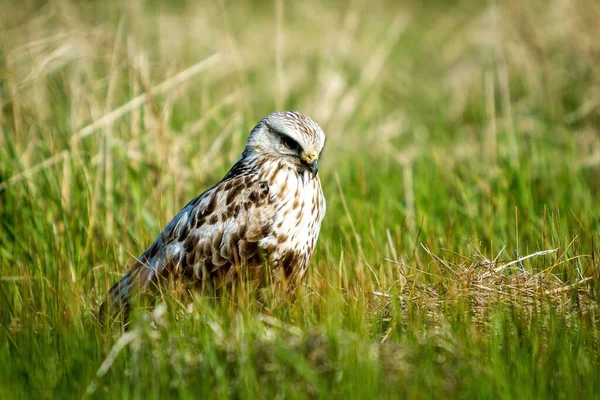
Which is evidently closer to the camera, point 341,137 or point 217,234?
point 217,234

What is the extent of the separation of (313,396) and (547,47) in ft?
22.7

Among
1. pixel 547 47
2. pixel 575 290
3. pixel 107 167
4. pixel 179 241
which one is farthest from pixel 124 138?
pixel 547 47

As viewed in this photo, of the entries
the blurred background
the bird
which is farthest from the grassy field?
the bird

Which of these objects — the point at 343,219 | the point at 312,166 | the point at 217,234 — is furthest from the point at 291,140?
the point at 343,219

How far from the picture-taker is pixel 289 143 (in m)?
4.51

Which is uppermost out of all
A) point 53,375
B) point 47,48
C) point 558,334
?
point 47,48

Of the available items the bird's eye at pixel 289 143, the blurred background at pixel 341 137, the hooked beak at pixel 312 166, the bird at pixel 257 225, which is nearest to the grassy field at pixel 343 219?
the blurred background at pixel 341 137

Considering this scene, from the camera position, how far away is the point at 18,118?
20.2ft

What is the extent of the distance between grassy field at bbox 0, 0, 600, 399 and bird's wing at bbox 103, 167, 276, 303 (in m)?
0.25

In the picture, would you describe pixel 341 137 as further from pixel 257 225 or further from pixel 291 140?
pixel 257 225

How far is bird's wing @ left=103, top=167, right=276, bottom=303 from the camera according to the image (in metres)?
4.37

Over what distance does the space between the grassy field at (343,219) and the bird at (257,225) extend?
19 centimetres

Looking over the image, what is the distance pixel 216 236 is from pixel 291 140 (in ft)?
2.01

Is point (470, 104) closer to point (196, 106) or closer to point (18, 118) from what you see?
Result: point (196, 106)
